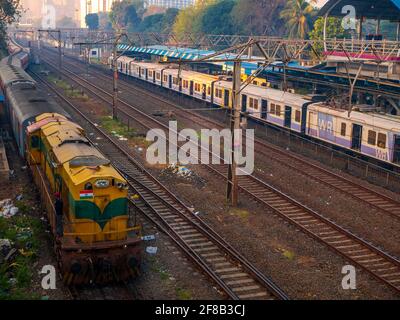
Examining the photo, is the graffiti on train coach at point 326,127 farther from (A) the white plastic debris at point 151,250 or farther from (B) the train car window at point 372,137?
(A) the white plastic debris at point 151,250

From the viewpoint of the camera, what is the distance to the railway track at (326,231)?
678 inches

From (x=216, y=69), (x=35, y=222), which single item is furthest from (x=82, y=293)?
(x=216, y=69)

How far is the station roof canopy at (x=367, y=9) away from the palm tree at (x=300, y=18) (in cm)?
→ 3390

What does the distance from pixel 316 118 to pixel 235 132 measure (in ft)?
41.4

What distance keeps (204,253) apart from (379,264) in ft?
19.2

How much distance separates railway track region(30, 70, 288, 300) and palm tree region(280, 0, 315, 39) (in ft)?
196

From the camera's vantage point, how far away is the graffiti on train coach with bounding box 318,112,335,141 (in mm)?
32250

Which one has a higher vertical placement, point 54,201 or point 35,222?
point 54,201

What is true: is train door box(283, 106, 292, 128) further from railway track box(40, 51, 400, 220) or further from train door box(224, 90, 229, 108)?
train door box(224, 90, 229, 108)

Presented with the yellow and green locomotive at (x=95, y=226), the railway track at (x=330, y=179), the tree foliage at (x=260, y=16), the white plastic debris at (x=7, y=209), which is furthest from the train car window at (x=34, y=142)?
the tree foliage at (x=260, y=16)

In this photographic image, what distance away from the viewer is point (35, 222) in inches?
784
